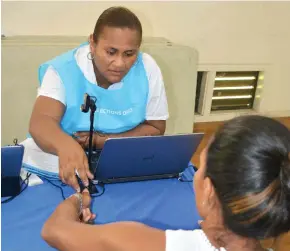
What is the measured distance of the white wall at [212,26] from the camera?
8.71 ft

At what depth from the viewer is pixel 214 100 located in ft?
11.6

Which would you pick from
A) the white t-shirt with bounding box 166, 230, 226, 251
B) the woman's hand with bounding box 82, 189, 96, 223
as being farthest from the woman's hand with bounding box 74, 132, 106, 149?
the white t-shirt with bounding box 166, 230, 226, 251

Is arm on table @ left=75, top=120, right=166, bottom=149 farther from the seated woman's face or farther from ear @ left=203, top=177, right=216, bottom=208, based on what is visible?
ear @ left=203, top=177, right=216, bottom=208

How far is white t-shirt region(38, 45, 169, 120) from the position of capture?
1.53m

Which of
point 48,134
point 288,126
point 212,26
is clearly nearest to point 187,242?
point 288,126

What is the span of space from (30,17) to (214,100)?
1.70 meters

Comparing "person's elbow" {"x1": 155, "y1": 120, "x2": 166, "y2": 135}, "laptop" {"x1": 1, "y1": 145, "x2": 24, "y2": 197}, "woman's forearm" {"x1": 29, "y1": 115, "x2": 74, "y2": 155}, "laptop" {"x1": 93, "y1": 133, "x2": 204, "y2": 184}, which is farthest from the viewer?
"person's elbow" {"x1": 155, "y1": 120, "x2": 166, "y2": 135}

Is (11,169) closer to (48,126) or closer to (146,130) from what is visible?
(48,126)

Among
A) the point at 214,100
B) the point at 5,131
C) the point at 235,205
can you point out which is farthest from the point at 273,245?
the point at 214,100

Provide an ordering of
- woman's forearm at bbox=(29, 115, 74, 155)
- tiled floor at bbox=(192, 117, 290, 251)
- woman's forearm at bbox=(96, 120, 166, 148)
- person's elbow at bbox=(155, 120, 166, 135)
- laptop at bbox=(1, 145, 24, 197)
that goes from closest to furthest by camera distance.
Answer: tiled floor at bbox=(192, 117, 290, 251)
laptop at bbox=(1, 145, 24, 197)
woman's forearm at bbox=(29, 115, 74, 155)
woman's forearm at bbox=(96, 120, 166, 148)
person's elbow at bbox=(155, 120, 166, 135)

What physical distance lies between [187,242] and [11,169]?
596 mm

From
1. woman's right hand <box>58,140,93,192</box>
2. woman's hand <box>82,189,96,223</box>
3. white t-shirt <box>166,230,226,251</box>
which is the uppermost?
white t-shirt <box>166,230,226,251</box>

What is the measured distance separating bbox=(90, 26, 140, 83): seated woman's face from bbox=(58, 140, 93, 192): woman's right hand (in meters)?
0.41

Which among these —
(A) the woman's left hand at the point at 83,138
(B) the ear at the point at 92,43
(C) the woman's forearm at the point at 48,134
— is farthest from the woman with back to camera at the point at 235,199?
(B) the ear at the point at 92,43
